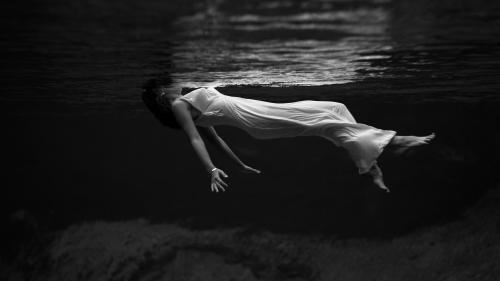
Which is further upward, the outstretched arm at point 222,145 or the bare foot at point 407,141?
the bare foot at point 407,141

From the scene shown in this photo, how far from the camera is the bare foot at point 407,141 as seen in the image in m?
6.79

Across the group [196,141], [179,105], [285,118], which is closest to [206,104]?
[179,105]

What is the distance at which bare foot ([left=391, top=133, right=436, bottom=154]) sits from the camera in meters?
6.79

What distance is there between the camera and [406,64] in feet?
36.1

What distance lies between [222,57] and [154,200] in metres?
13.4

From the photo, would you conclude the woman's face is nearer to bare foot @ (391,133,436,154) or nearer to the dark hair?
the dark hair

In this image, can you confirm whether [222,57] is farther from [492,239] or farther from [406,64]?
[492,239]

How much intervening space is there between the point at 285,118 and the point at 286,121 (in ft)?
0.17

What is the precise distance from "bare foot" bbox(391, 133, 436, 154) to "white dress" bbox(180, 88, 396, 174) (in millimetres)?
141

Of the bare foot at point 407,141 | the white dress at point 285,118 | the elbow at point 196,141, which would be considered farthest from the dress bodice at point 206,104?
the bare foot at point 407,141

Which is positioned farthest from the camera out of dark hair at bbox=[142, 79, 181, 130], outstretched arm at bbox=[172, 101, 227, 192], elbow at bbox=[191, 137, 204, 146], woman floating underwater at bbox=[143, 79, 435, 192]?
dark hair at bbox=[142, 79, 181, 130]

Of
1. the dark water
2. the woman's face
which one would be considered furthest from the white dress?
the dark water

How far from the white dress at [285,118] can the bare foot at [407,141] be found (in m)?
0.14

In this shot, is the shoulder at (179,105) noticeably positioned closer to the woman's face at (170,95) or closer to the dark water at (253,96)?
the woman's face at (170,95)
